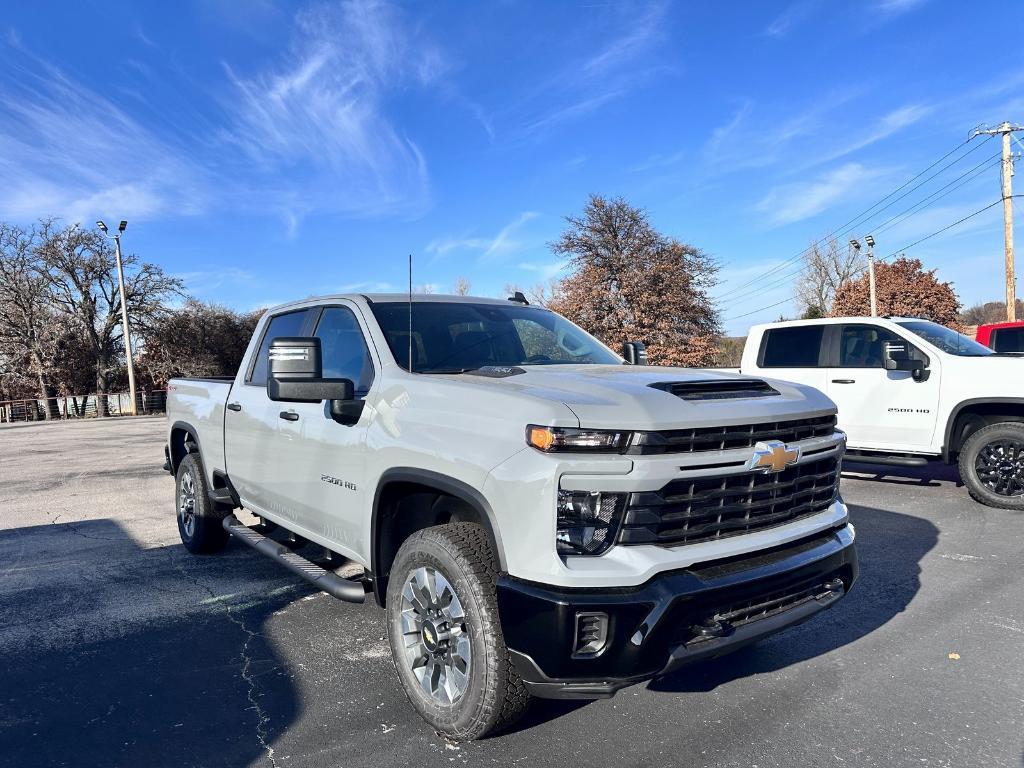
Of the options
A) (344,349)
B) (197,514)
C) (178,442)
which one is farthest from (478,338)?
(178,442)

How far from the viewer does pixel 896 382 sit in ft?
25.3

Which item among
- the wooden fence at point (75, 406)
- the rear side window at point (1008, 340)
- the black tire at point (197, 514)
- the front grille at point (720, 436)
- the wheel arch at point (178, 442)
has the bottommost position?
the wooden fence at point (75, 406)

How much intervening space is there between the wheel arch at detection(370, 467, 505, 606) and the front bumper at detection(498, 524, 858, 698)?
24 centimetres

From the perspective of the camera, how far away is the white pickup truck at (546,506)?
245 cm

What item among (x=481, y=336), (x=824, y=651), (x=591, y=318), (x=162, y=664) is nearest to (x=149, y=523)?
(x=162, y=664)

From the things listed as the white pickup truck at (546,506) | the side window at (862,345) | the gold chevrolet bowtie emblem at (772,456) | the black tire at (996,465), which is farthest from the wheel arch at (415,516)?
the side window at (862,345)

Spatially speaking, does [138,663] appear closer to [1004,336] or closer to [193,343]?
[1004,336]

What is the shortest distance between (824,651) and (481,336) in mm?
2492

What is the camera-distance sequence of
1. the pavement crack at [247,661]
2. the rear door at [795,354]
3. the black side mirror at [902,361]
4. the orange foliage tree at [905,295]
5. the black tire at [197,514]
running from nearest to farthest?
1. the pavement crack at [247,661]
2. the black tire at [197,514]
3. the black side mirror at [902,361]
4. the rear door at [795,354]
5. the orange foliage tree at [905,295]

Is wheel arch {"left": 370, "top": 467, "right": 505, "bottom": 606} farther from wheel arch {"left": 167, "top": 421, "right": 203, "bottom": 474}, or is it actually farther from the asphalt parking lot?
wheel arch {"left": 167, "top": 421, "right": 203, "bottom": 474}

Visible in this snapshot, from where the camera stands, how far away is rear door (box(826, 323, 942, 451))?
7.48m

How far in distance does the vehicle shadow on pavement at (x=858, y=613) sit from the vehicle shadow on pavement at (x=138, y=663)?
6.46 feet

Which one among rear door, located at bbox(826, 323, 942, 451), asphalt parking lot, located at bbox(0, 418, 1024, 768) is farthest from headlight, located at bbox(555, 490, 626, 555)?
rear door, located at bbox(826, 323, 942, 451)

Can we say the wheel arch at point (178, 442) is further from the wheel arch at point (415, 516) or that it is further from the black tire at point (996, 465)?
the black tire at point (996, 465)
